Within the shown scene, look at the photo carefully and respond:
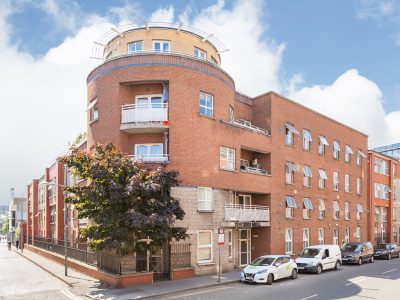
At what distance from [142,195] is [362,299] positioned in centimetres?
1048

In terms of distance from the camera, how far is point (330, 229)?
38.4m

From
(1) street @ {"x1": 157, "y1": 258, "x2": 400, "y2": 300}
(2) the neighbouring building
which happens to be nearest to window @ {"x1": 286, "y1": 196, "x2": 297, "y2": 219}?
(2) the neighbouring building

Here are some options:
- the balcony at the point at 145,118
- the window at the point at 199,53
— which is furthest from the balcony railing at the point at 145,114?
the window at the point at 199,53

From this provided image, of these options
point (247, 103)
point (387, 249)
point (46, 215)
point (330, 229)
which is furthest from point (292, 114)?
point (46, 215)

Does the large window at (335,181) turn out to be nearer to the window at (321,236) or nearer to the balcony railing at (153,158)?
the window at (321,236)

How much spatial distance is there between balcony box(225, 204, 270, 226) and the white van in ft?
11.5

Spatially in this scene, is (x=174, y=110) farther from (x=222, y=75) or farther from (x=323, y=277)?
(x=323, y=277)

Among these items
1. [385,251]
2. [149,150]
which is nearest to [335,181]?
[385,251]

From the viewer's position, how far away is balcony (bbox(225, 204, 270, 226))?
2609 centimetres

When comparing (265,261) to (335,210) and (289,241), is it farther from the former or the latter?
(335,210)

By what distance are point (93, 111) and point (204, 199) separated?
9349 millimetres

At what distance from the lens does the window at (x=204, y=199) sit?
24.7 meters

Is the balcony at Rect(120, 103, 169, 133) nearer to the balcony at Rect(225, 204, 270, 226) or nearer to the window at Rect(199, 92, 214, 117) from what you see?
the window at Rect(199, 92, 214, 117)

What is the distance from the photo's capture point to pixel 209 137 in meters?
25.4
